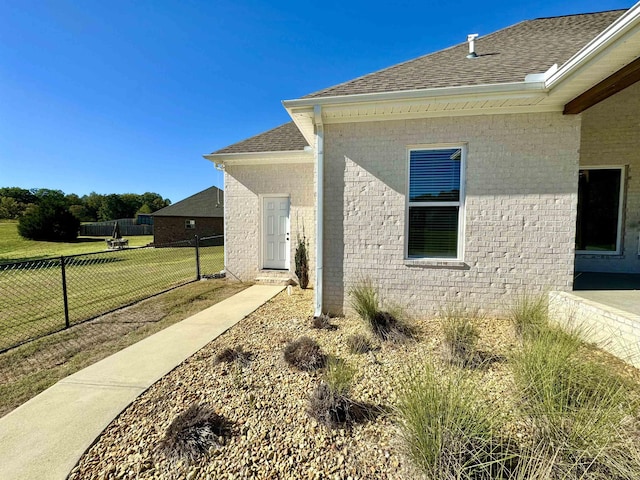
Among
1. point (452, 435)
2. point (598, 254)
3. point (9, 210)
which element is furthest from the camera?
point (9, 210)

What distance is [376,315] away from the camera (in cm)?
427

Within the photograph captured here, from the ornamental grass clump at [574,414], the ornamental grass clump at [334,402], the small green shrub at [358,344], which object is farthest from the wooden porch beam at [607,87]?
the ornamental grass clump at [334,402]

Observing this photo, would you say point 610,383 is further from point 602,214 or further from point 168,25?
point 168,25

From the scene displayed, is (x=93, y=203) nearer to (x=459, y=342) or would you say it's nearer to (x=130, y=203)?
(x=130, y=203)

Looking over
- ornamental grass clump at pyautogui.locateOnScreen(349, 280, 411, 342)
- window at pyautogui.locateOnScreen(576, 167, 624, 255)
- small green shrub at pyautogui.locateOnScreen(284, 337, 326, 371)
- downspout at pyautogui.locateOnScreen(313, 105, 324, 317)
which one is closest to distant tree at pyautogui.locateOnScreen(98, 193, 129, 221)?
downspout at pyautogui.locateOnScreen(313, 105, 324, 317)

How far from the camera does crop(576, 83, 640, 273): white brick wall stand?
566cm

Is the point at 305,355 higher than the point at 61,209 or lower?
lower

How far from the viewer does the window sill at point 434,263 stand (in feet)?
15.2

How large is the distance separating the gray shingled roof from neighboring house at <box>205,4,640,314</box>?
41 mm

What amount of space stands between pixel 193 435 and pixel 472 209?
477cm

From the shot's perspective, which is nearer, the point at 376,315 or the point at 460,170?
the point at 376,315

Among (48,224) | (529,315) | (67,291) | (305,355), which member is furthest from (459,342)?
(48,224)

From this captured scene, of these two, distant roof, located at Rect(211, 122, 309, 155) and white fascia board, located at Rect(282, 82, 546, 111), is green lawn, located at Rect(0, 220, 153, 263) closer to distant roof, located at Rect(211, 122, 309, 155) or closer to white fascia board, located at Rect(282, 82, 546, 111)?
distant roof, located at Rect(211, 122, 309, 155)

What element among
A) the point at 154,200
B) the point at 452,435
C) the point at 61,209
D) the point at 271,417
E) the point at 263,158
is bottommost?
the point at 271,417
